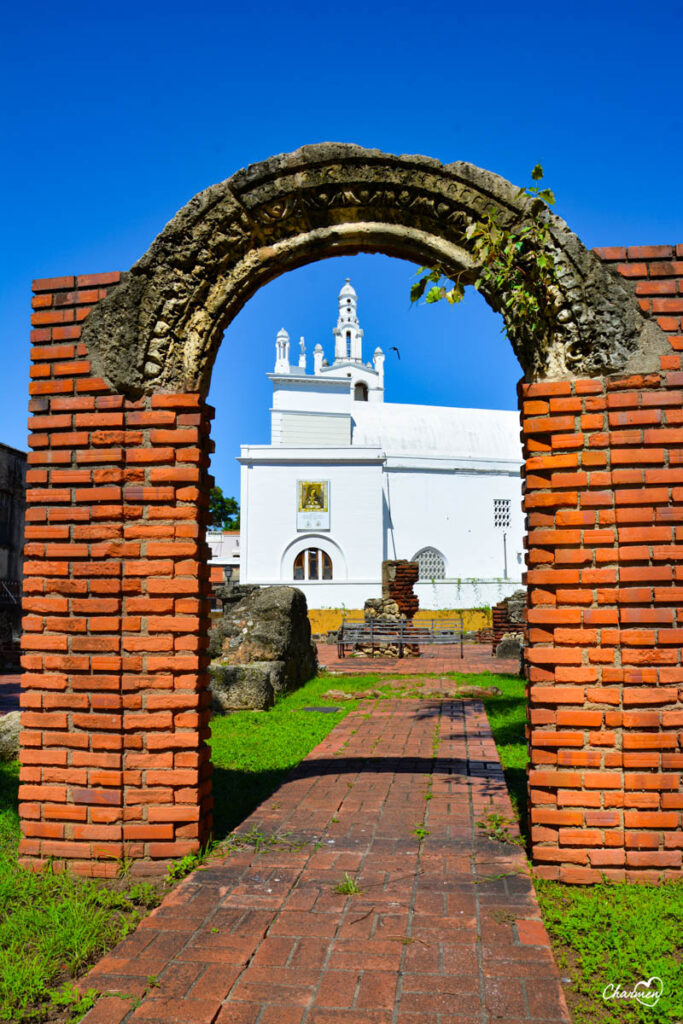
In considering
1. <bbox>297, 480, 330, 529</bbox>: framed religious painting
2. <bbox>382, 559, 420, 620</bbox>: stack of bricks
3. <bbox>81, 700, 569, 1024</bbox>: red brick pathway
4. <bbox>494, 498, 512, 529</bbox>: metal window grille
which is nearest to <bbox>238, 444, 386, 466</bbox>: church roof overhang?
<bbox>297, 480, 330, 529</bbox>: framed religious painting

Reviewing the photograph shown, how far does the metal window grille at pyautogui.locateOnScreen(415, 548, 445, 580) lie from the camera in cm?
3481

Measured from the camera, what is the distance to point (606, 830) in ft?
11.7

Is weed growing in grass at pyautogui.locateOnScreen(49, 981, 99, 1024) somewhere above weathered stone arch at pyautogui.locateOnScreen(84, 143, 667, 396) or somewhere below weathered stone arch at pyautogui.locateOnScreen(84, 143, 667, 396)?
below

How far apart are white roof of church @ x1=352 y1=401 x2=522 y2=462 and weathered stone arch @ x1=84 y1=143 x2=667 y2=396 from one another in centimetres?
3261

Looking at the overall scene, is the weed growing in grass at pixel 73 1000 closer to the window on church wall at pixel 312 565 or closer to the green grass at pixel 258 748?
the green grass at pixel 258 748

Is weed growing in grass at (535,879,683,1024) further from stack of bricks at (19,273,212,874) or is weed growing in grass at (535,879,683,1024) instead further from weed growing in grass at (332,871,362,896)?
stack of bricks at (19,273,212,874)

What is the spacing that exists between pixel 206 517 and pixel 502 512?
110 feet

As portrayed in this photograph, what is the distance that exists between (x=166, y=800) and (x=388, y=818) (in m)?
1.46

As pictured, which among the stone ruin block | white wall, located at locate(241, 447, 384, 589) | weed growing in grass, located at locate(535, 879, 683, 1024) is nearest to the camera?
weed growing in grass, located at locate(535, 879, 683, 1024)

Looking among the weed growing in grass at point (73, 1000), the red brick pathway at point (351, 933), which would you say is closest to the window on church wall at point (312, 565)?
the red brick pathway at point (351, 933)

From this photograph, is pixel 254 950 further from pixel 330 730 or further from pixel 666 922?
pixel 330 730

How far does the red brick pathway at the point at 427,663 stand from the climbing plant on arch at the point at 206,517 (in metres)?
9.13

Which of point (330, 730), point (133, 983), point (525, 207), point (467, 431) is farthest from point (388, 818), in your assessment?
point (467, 431)

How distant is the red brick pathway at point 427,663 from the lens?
13633 mm
